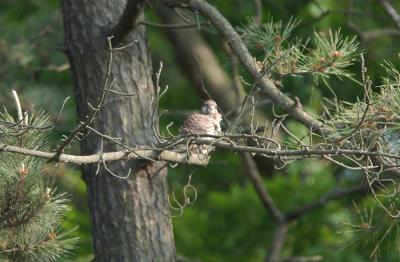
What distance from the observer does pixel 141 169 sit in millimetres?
4723

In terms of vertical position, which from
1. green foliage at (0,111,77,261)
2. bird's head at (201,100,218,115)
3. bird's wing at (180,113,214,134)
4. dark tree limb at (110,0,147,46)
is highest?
dark tree limb at (110,0,147,46)

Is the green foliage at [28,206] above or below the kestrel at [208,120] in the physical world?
below

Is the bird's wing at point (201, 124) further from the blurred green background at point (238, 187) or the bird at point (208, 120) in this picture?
the blurred green background at point (238, 187)

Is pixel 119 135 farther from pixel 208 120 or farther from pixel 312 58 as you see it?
pixel 312 58

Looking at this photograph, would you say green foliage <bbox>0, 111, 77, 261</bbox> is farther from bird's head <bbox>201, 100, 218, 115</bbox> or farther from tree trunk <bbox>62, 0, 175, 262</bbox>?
bird's head <bbox>201, 100, 218, 115</bbox>

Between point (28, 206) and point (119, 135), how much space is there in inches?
24.1

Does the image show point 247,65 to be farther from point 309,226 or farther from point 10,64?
point 309,226

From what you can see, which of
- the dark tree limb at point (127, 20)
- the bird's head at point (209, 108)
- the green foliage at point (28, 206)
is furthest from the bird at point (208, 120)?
the green foliage at point (28, 206)

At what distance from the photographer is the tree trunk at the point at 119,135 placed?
186 inches

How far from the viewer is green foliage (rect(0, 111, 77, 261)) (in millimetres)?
4156

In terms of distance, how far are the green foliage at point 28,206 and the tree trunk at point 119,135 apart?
363 millimetres

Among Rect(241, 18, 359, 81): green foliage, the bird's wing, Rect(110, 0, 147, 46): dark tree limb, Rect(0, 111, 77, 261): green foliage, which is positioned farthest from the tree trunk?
Rect(241, 18, 359, 81): green foliage

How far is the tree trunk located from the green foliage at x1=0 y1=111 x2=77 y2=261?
0.36 meters

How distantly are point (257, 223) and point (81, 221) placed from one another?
1.32 m
